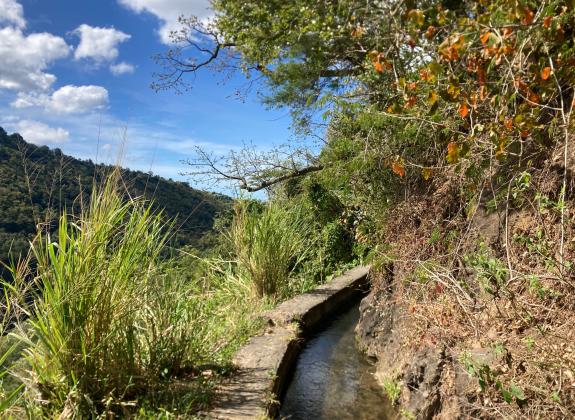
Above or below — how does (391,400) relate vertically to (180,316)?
below

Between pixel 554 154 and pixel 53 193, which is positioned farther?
pixel 554 154

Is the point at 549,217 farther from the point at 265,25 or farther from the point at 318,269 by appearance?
the point at 265,25

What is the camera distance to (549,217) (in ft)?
11.5

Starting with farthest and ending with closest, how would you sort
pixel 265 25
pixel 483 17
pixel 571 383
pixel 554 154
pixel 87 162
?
pixel 265 25 → pixel 554 154 → pixel 87 162 → pixel 483 17 → pixel 571 383

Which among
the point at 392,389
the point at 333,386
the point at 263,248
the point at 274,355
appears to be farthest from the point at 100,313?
the point at 263,248

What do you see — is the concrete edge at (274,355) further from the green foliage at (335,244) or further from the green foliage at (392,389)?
the green foliage at (335,244)

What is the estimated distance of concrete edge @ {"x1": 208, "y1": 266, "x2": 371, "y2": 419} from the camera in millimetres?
3477

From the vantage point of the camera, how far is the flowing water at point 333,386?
4047 millimetres

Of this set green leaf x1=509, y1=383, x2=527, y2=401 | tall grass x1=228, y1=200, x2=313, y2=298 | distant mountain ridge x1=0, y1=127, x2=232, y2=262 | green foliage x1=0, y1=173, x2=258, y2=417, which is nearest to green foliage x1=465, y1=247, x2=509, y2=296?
green leaf x1=509, y1=383, x2=527, y2=401

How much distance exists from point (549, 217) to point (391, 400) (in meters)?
1.98

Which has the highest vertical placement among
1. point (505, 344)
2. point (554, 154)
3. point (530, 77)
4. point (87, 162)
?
point (530, 77)

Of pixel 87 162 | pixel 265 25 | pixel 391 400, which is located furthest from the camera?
pixel 265 25

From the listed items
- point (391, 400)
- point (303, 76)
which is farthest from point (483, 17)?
point (303, 76)

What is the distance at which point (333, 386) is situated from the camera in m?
4.60
